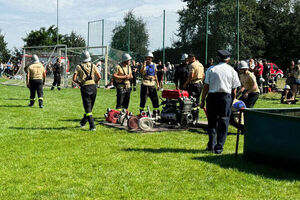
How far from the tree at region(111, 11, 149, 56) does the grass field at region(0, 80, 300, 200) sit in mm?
18828

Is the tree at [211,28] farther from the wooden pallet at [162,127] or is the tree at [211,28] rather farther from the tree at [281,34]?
the tree at [281,34]

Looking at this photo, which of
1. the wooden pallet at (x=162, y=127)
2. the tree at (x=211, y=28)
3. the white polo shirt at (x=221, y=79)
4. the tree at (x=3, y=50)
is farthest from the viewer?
the tree at (x=3, y=50)

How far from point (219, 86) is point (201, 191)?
8.55 feet

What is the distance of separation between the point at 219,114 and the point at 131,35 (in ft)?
72.8

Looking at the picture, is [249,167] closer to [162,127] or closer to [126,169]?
[126,169]

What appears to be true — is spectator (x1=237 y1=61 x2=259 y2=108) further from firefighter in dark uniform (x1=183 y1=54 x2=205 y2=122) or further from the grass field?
the grass field

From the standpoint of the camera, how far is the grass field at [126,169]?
5105 millimetres

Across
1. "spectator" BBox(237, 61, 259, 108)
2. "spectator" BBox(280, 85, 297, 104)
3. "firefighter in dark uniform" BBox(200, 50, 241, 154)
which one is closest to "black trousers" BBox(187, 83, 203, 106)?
"spectator" BBox(237, 61, 259, 108)

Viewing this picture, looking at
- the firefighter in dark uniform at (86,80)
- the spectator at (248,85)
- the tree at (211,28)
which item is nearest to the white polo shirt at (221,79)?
the spectator at (248,85)

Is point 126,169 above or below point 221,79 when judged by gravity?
below

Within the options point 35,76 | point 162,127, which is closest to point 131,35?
point 35,76

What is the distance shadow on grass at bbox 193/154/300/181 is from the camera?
5.98 metres

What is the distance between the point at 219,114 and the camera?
24.2ft

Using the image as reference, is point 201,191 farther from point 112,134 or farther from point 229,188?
point 112,134
